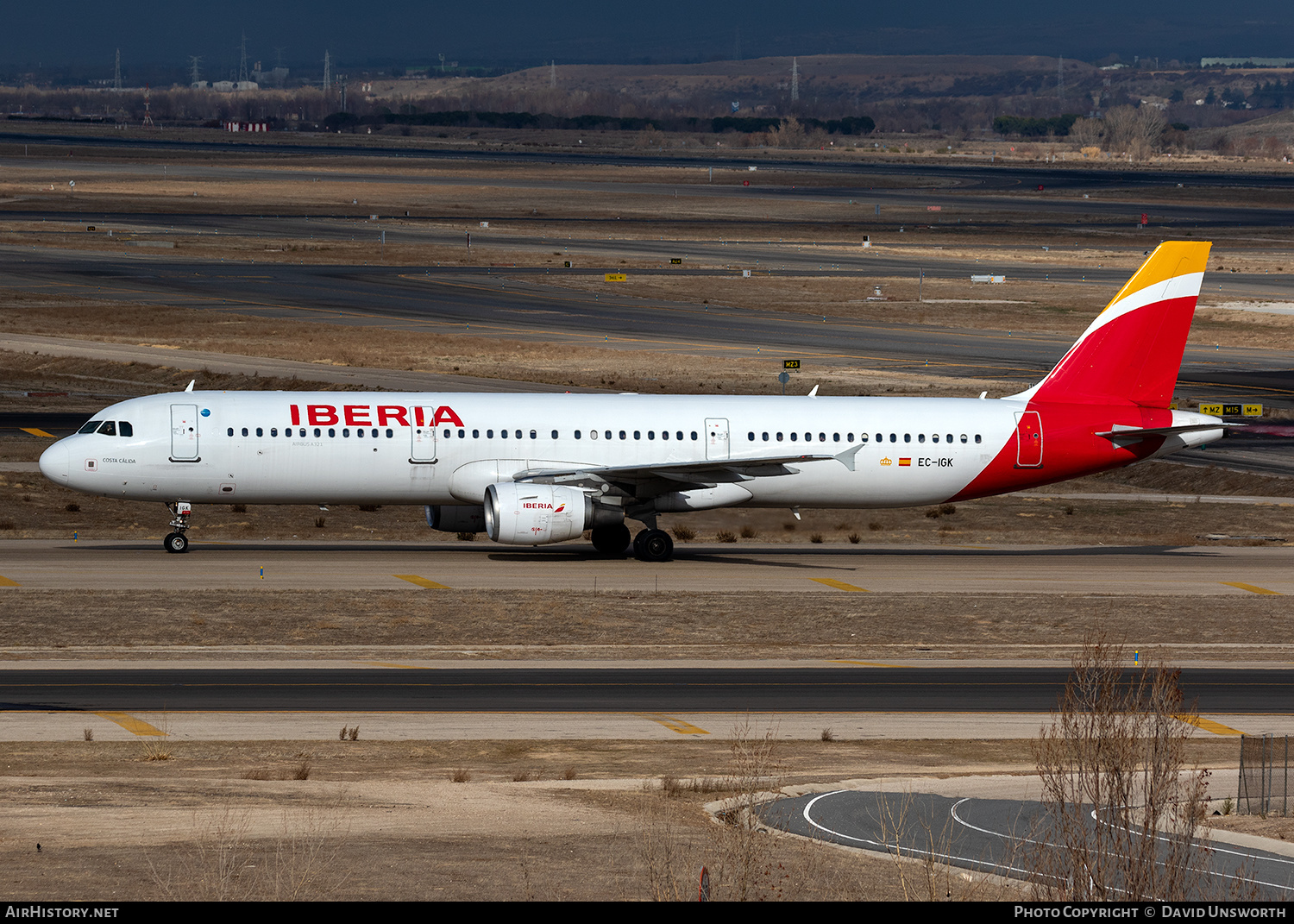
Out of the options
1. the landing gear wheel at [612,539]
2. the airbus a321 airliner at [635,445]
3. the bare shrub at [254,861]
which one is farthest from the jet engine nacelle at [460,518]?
the bare shrub at [254,861]

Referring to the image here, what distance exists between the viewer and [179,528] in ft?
166

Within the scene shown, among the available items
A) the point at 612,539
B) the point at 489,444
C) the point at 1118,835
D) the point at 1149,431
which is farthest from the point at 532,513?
the point at 1118,835

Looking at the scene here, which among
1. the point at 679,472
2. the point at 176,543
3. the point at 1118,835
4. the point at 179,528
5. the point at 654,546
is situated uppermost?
the point at 679,472

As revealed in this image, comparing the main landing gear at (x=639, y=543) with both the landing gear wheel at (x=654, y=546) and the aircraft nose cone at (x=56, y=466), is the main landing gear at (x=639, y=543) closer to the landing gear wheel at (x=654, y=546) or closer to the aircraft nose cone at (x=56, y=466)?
the landing gear wheel at (x=654, y=546)

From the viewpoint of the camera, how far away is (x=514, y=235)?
170 meters

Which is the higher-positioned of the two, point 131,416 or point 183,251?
point 183,251

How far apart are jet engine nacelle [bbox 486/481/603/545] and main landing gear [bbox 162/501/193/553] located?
9.10 m

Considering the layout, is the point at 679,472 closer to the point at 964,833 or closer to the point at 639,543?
the point at 639,543

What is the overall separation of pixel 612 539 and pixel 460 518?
5.03 meters

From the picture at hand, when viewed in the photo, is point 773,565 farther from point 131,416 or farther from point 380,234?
point 380,234

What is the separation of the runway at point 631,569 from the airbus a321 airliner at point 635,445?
5.00 ft

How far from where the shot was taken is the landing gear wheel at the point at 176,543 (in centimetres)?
5012
